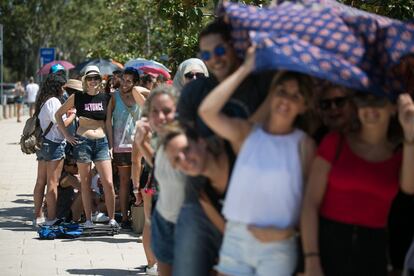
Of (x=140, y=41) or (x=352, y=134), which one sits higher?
(x=352, y=134)

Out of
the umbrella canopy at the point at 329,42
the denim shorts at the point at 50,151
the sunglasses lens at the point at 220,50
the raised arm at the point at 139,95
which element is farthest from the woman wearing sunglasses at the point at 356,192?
Answer: the denim shorts at the point at 50,151

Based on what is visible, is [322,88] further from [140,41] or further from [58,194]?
[140,41]

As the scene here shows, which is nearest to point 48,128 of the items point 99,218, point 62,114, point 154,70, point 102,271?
point 62,114

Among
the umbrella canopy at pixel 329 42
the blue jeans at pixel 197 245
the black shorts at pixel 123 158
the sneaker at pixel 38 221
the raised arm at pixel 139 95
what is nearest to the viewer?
the umbrella canopy at pixel 329 42

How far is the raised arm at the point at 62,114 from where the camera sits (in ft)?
29.8

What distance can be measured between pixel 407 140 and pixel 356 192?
1.05 ft

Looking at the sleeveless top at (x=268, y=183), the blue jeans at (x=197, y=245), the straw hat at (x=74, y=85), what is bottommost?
the straw hat at (x=74, y=85)

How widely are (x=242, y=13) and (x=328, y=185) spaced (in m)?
0.88

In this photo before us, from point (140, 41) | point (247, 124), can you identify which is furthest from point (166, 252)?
point (140, 41)

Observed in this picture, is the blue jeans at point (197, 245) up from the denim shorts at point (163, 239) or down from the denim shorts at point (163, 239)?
up

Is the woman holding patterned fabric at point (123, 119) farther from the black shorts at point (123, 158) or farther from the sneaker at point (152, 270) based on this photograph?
the sneaker at point (152, 270)

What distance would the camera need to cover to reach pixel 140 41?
909 inches

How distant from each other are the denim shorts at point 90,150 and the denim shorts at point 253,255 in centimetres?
572

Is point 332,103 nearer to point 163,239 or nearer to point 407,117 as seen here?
point 407,117
